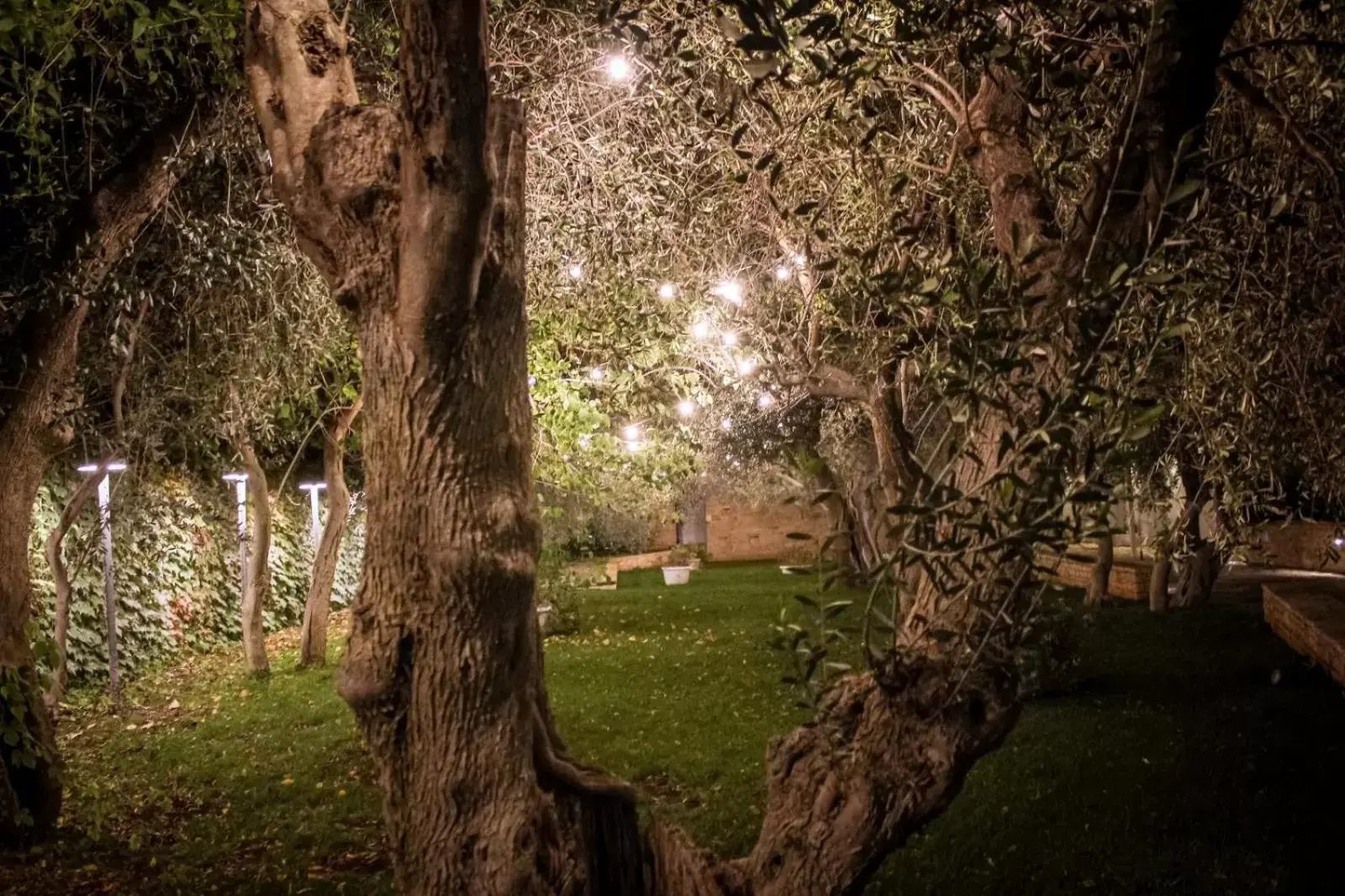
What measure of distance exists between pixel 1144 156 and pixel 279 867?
5.91m

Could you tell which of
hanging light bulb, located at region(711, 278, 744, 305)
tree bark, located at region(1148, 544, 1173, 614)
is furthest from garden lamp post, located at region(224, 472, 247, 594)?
tree bark, located at region(1148, 544, 1173, 614)

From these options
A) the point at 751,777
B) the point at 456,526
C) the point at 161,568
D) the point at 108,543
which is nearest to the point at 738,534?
the point at 161,568

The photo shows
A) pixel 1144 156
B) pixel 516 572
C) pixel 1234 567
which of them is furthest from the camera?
pixel 1234 567

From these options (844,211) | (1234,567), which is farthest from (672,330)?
(1234,567)

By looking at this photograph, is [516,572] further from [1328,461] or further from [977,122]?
[1328,461]

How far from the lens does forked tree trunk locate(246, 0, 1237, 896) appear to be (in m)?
3.23

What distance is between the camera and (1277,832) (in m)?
6.46

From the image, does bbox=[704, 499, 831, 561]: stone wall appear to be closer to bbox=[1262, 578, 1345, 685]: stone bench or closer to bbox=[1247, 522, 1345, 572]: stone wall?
bbox=[1247, 522, 1345, 572]: stone wall

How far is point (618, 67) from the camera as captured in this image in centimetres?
792

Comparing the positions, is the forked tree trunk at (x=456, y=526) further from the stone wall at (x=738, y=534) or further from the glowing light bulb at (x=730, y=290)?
the stone wall at (x=738, y=534)

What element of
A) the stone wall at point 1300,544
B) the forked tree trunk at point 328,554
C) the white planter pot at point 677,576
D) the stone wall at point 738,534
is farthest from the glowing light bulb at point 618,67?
the stone wall at point 738,534

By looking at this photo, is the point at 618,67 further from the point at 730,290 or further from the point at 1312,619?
the point at 1312,619

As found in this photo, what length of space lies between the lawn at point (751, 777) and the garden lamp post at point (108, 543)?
1.53 ft

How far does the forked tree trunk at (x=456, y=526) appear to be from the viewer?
10.6 ft
